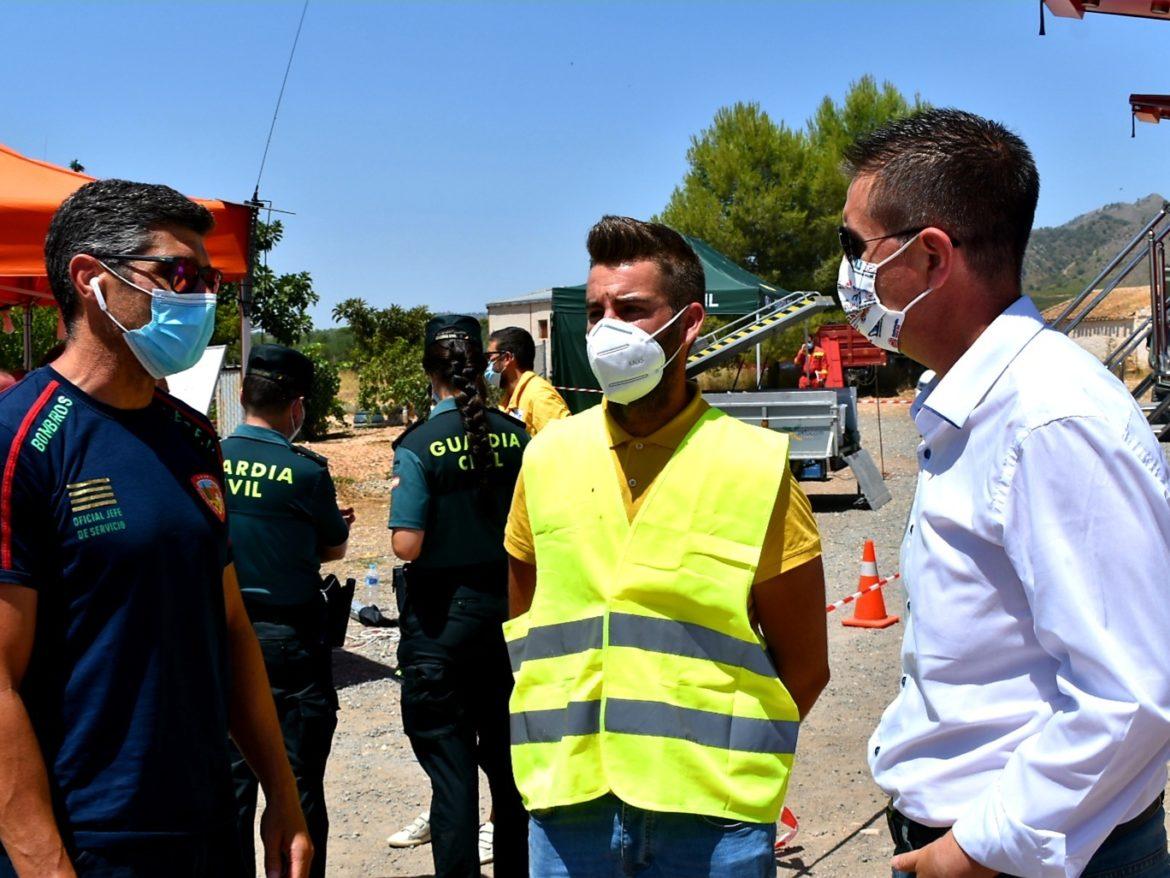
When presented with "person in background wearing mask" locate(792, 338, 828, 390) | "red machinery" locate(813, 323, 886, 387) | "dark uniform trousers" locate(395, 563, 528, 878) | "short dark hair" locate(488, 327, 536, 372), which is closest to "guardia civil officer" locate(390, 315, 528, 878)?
"dark uniform trousers" locate(395, 563, 528, 878)

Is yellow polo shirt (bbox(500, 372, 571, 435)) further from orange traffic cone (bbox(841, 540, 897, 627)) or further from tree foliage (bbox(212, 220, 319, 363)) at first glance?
tree foliage (bbox(212, 220, 319, 363))

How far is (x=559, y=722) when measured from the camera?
2574mm

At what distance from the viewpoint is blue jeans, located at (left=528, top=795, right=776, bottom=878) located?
244 cm

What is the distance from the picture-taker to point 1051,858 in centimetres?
171

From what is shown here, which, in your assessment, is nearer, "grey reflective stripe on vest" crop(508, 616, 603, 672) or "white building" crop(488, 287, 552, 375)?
"grey reflective stripe on vest" crop(508, 616, 603, 672)

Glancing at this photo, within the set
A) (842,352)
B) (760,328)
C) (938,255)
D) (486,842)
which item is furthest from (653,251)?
(842,352)

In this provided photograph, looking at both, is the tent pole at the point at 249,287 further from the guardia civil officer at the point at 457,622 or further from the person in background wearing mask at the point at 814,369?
the person in background wearing mask at the point at 814,369

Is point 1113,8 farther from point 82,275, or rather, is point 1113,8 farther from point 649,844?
point 82,275

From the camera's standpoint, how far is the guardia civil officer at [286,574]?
13.5ft

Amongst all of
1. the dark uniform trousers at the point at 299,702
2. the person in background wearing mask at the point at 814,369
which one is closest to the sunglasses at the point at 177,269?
the dark uniform trousers at the point at 299,702

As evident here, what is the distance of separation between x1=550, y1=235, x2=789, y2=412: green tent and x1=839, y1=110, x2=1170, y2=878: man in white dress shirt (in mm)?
16265

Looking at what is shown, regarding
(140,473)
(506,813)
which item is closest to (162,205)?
(140,473)

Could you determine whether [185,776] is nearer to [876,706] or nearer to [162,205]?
[162,205]

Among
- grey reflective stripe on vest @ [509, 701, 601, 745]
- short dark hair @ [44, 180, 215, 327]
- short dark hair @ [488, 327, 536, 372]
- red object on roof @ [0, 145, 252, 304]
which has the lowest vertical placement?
grey reflective stripe on vest @ [509, 701, 601, 745]
